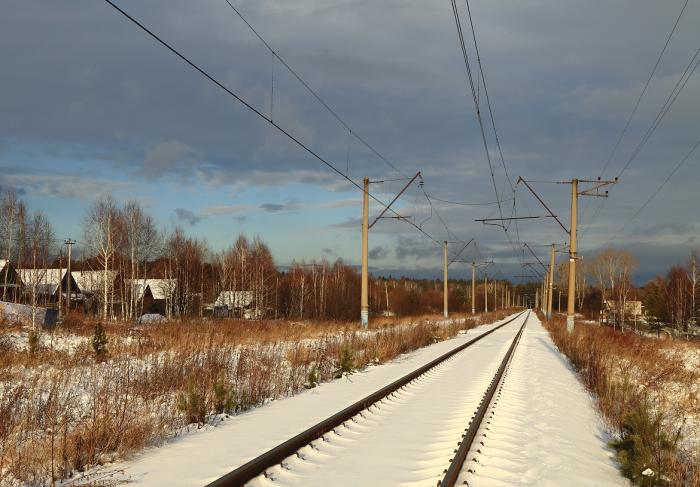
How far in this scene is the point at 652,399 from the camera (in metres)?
12.9

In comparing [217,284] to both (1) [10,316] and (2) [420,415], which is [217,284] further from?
(2) [420,415]

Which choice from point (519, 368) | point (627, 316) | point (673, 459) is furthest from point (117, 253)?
point (627, 316)

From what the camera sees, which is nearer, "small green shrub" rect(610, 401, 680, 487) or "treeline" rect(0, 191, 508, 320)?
"small green shrub" rect(610, 401, 680, 487)

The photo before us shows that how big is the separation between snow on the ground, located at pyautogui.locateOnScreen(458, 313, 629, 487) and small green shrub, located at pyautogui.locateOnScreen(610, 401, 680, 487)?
0.19 m

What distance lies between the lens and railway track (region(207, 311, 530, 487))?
20.4ft

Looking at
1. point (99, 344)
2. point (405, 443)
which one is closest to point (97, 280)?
point (99, 344)

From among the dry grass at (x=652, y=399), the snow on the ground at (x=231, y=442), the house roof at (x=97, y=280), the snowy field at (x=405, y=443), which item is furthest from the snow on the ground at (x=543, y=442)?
the house roof at (x=97, y=280)

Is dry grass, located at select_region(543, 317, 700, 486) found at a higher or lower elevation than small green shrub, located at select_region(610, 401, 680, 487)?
lower

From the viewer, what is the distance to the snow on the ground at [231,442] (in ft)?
20.5

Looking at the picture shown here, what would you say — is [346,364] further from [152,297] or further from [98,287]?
[152,297]

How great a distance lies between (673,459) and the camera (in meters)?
6.82

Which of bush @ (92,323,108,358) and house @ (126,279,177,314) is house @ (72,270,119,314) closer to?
house @ (126,279,177,314)

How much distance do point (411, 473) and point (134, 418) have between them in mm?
3907

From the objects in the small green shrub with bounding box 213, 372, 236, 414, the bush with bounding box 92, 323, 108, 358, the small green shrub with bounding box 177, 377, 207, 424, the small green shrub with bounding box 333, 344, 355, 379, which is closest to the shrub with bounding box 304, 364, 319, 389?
the small green shrub with bounding box 333, 344, 355, 379
